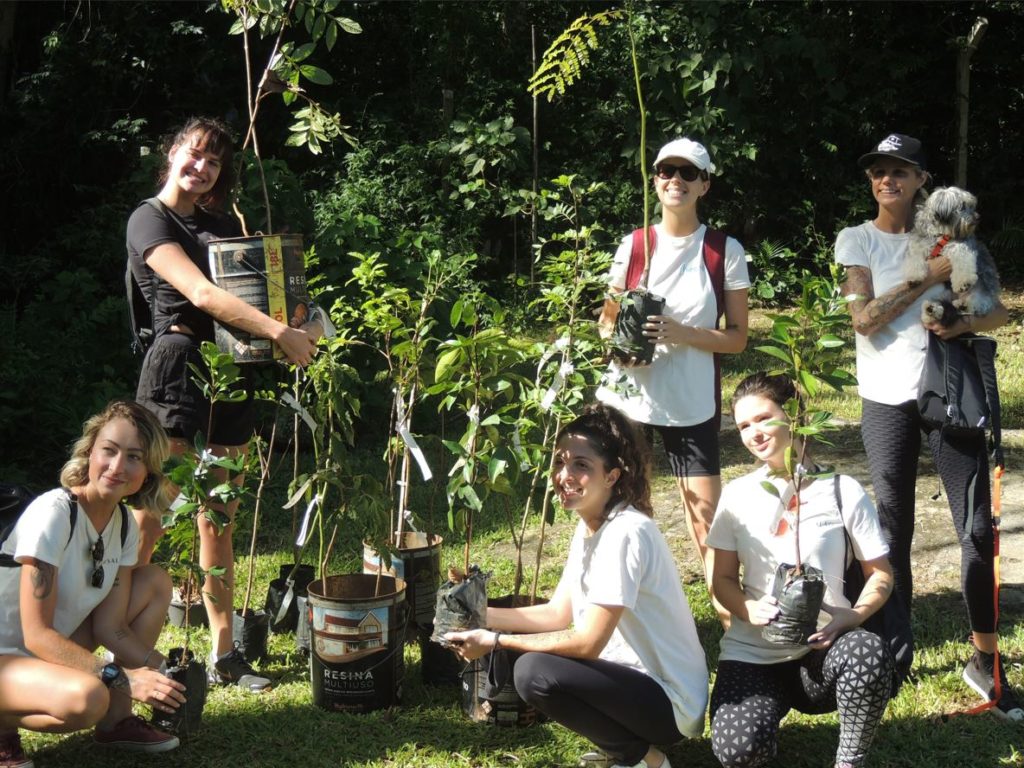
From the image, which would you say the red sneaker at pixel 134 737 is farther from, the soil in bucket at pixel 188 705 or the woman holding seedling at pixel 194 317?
the woman holding seedling at pixel 194 317

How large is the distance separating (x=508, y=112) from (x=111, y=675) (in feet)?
26.9

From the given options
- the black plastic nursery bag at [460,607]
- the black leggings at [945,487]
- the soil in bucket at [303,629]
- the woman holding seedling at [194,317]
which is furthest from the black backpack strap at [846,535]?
the soil in bucket at [303,629]

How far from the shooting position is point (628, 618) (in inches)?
112

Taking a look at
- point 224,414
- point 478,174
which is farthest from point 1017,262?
point 224,414

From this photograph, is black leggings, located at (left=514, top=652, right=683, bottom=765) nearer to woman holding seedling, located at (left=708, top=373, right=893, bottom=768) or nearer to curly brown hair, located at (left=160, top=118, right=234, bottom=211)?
woman holding seedling, located at (left=708, top=373, right=893, bottom=768)

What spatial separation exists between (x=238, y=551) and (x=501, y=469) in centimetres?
220

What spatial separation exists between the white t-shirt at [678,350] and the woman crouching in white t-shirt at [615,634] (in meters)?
0.55

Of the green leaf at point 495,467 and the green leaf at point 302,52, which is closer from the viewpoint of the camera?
the green leaf at point 495,467

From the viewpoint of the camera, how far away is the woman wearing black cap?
3297 millimetres

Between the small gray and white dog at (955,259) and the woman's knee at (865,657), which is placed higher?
the small gray and white dog at (955,259)

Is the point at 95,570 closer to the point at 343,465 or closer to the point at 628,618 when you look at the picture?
the point at 343,465

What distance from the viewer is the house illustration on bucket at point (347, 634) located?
3.22 metres

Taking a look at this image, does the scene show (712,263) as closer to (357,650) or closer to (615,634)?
(615,634)

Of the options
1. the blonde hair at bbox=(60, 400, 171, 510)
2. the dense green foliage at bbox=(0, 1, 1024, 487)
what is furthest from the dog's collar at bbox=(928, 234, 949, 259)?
the dense green foliage at bbox=(0, 1, 1024, 487)
